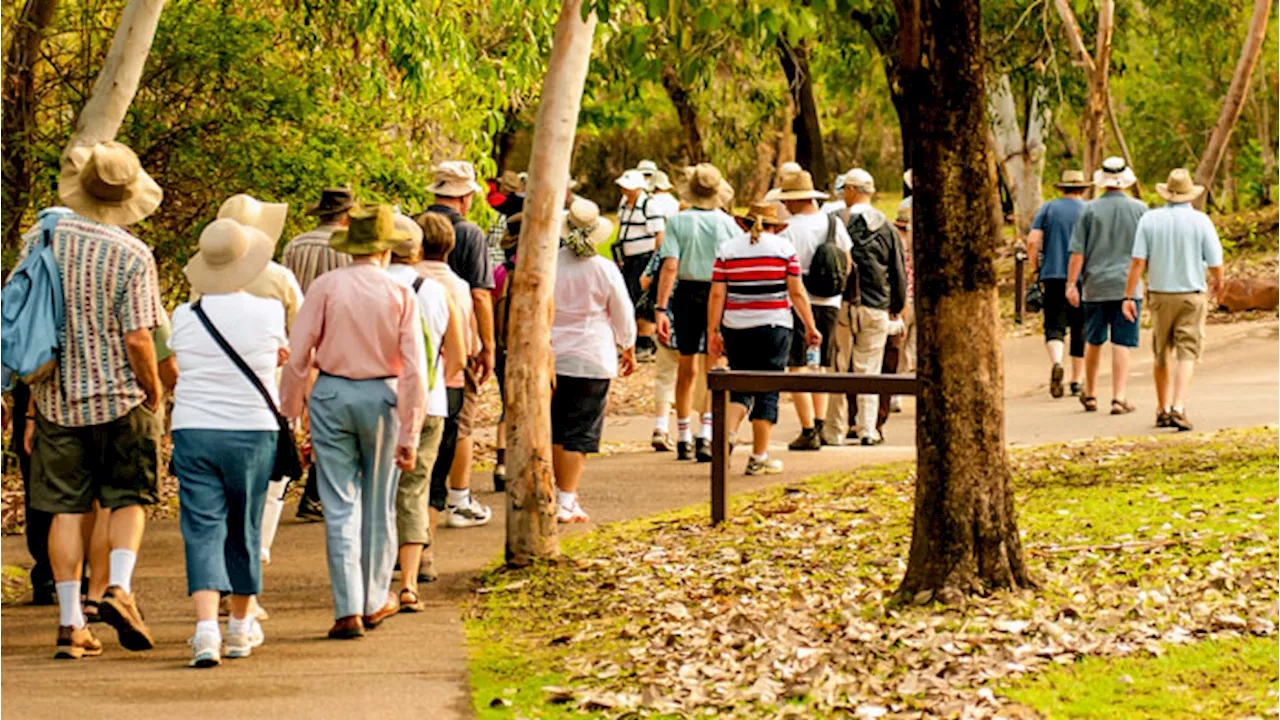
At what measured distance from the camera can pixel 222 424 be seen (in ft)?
30.5

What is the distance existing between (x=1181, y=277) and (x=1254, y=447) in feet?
7.28

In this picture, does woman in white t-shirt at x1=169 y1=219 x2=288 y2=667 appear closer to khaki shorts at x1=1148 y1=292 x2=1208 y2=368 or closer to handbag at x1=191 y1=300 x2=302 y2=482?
handbag at x1=191 y1=300 x2=302 y2=482

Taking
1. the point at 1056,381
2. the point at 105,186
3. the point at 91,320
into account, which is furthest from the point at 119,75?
the point at 1056,381

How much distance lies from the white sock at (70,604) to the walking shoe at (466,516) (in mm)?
3673

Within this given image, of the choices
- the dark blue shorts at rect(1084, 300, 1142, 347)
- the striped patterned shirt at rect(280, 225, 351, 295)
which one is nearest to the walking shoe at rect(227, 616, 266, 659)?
the striped patterned shirt at rect(280, 225, 351, 295)

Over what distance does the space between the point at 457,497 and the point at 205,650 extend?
405cm

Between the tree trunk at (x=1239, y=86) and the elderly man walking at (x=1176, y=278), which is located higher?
the tree trunk at (x=1239, y=86)

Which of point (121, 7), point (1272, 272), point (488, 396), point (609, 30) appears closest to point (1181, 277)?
point (609, 30)

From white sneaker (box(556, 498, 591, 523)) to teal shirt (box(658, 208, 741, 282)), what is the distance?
267 centimetres

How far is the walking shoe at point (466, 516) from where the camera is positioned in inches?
514

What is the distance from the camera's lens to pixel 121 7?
16.3 meters

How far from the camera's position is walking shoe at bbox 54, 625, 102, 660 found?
30.9ft

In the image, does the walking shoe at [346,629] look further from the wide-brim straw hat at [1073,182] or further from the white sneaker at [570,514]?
the wide-brim straw hat at [1073,182]

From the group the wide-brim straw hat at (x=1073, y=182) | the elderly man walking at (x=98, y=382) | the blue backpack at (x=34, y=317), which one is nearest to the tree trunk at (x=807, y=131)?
the wide-brim straw hat at (x=1073, y=182)
